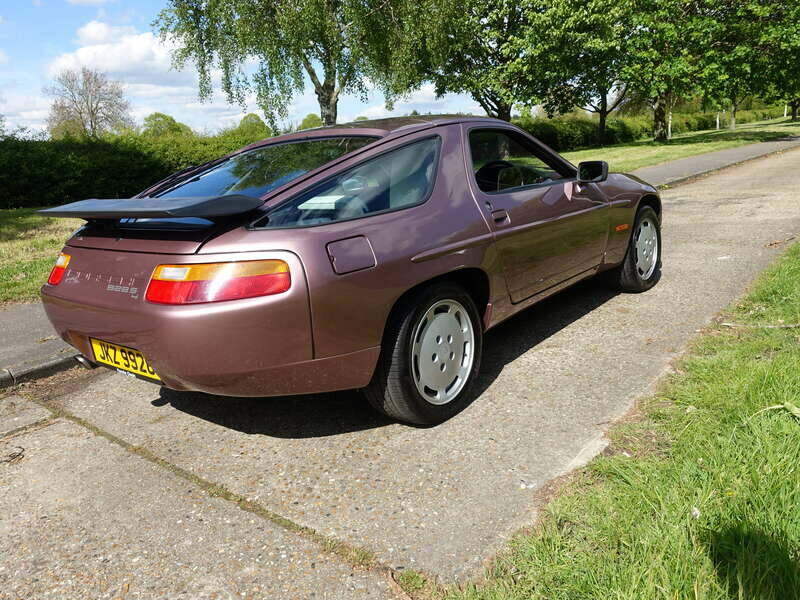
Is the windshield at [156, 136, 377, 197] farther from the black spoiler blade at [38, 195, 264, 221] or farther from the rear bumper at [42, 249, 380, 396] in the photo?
the rear bumper at [42, 249, 380, 396]

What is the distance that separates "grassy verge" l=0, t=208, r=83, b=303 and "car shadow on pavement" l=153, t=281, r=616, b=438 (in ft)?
12.3

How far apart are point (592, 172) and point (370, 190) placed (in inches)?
84.2

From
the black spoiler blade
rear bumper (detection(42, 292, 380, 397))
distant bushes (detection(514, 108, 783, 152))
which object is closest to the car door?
rear bumper (detection(42, 292, 380, 397))

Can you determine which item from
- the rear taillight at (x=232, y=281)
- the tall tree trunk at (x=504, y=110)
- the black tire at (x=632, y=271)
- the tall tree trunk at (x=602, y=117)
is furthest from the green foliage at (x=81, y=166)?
the tall tree trunk at (x=602, y=117)

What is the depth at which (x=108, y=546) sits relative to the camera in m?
2.49

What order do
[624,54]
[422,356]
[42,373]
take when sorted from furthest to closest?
[624,54] → [42,373] → [422,356]

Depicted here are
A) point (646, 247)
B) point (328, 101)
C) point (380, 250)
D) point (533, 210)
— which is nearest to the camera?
point (380, 250)

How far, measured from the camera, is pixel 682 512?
2.28 meters

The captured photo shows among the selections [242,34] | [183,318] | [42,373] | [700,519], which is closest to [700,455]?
[700,519]

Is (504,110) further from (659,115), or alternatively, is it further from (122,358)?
(122,358)

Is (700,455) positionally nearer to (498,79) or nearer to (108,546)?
(108,546)

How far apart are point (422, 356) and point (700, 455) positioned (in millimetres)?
1327

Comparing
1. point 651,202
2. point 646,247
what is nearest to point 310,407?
point 646,247

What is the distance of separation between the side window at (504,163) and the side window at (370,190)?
1.19 feet
